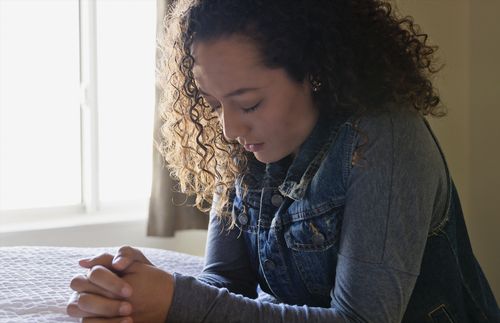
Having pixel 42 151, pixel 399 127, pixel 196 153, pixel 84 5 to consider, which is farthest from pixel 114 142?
pixel 399 127

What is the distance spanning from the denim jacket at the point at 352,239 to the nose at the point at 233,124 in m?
0.11

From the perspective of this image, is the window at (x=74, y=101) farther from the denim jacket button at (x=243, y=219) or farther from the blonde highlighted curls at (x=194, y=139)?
the denim jacket button at (x=243, y=219)

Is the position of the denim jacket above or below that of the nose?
below

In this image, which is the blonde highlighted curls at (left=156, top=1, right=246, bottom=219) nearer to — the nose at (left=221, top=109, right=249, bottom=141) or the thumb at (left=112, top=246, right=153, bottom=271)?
the nose at (left=221, top=109, right=249, bottom=141)

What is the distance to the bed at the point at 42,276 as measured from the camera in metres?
0.96

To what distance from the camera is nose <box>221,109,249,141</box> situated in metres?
1.02

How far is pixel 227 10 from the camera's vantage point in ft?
3.25

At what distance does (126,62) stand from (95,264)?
1.58m

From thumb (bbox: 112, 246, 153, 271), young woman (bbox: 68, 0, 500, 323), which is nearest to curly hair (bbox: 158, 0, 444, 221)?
young woman (bbox: 68, 0, 500, 323)

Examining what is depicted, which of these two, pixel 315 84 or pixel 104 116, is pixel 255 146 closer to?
pixel 315 84

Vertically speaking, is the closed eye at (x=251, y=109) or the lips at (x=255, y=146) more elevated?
the closed eye at (x=251, y=109)

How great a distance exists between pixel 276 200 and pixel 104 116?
147 centimetres

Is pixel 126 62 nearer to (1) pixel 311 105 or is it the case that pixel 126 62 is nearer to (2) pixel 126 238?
(2) pixel 126 238

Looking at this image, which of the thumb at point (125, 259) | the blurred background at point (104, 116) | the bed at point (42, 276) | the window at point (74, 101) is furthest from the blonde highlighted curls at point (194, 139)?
the window at point (74, 101)
